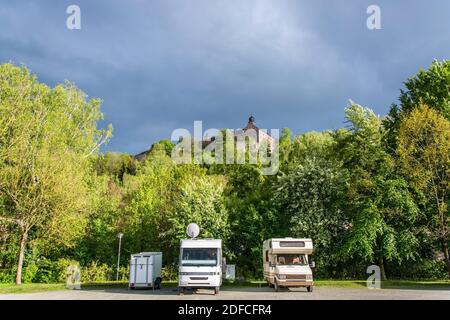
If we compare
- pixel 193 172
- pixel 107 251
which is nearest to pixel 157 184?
pixel 193 172

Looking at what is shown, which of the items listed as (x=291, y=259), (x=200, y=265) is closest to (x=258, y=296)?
(x=200, y=265)

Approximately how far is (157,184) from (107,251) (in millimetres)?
8090

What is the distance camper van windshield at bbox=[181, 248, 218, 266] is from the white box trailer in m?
5.07

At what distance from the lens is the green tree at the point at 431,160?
3161 cm

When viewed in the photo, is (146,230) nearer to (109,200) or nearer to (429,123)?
(109,200)

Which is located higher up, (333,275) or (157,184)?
(157,184)

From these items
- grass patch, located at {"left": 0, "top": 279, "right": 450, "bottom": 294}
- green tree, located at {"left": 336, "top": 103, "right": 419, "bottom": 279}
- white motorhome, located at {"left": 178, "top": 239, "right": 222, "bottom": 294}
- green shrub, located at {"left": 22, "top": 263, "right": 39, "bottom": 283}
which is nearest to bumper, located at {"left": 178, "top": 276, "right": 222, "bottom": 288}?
white motorhome, located at {"left": 178, "top": 239, "right": 222, "bottom": 294}

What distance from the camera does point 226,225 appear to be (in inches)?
1497

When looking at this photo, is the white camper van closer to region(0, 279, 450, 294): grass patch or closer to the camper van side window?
the camper van side window

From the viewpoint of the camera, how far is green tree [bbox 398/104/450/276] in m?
31.6

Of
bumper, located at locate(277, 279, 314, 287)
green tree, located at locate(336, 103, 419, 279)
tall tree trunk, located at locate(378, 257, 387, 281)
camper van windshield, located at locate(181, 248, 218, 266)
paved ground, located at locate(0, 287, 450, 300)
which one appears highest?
green tree, located at locate(336, 103, 419, 279)

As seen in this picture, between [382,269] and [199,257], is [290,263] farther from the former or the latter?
[382,269]

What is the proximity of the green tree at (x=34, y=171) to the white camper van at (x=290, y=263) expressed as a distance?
15.7 meters

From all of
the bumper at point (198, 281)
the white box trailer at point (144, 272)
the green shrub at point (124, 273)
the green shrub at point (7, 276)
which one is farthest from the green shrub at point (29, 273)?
the bumper at point (198, 281)
